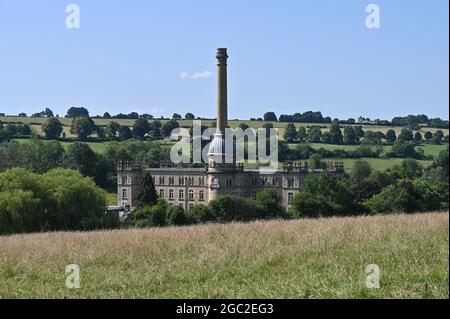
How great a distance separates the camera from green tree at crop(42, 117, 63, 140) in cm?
16825

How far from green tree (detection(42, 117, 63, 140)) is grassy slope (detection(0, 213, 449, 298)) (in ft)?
516

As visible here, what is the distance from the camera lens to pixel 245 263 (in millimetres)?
11344

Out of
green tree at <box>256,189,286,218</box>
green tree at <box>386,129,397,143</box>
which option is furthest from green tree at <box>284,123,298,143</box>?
green tree at <box>256,189,286,218</box>

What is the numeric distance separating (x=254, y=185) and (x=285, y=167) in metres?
6.68

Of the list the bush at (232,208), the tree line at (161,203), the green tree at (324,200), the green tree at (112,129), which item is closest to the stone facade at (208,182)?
the tree line at (161,203)

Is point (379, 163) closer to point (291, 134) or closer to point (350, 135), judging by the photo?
point (350, 135)

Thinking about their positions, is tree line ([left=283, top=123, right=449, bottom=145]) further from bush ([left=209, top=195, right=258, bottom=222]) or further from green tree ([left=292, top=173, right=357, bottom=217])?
bush ([left=209, top=195, right=258, bottom=222])

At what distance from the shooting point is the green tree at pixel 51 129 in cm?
16825

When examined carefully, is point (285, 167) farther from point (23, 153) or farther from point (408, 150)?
point (23, 153)

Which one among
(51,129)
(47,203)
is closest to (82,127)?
(51,129)

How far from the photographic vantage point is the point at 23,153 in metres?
133

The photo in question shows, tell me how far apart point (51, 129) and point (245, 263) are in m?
163

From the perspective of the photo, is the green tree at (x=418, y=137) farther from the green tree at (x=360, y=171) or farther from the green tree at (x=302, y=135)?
the green tree at (x=360, y=171)
